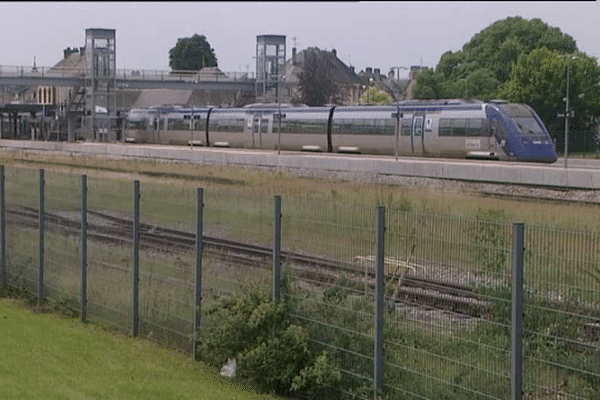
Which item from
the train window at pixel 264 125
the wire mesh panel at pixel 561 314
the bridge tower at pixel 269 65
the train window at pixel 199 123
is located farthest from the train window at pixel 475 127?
the bridge tower at pixel 269 65

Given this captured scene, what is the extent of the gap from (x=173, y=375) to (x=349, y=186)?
29.2 metres

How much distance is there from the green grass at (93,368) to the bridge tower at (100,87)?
3023 inches

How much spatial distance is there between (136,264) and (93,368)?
219 cm

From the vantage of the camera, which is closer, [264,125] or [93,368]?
[93,368]

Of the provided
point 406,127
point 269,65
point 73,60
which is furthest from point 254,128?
point 73,60

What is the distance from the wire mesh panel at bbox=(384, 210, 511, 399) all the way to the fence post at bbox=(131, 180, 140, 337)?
4249mm

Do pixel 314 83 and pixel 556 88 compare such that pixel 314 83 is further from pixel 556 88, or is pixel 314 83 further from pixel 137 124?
pixel 137 124

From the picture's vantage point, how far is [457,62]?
11556cm

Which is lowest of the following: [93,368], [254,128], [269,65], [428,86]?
[93,368]

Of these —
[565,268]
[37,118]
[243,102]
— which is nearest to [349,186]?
[565,268]

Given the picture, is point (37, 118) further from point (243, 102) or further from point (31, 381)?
point (31, 381)

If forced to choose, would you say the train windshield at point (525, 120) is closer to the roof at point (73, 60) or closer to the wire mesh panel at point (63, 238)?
the wire mesh panel at point (63, 238)

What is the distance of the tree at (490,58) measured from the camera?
102 metres

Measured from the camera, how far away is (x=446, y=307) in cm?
891
